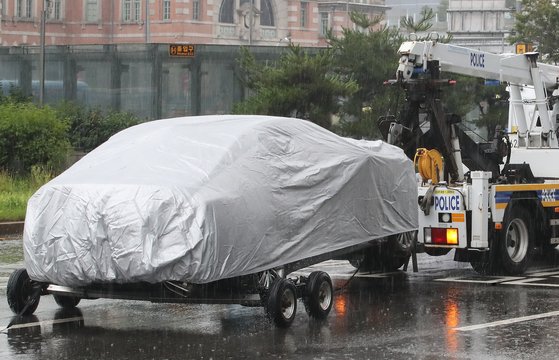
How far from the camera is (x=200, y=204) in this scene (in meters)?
10.1

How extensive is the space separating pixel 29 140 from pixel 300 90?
866cm

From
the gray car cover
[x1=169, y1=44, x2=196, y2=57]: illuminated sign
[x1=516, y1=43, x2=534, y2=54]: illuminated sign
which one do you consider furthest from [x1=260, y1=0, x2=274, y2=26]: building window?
the gray car cover

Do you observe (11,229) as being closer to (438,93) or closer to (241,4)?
(438,93)

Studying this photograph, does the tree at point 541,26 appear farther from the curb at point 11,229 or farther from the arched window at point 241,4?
the arched window at point 241,4

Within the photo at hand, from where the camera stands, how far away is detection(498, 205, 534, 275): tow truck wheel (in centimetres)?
1495

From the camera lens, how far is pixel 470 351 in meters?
9.62

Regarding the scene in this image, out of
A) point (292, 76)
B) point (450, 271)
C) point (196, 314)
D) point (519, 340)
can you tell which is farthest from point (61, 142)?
point (519, 340)

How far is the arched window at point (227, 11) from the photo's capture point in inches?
4008

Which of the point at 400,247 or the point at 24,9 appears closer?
the point at 400,247

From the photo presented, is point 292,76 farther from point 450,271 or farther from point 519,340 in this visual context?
point 519,340

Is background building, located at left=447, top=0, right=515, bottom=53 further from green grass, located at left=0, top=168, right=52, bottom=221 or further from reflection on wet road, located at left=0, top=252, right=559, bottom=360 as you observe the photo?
reflection on wet road, located at left=0, top=252, right=559, bottom=360

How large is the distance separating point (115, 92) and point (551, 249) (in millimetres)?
30824

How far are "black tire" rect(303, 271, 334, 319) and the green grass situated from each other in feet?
38.6

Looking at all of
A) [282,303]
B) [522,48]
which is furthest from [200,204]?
[522,48]
